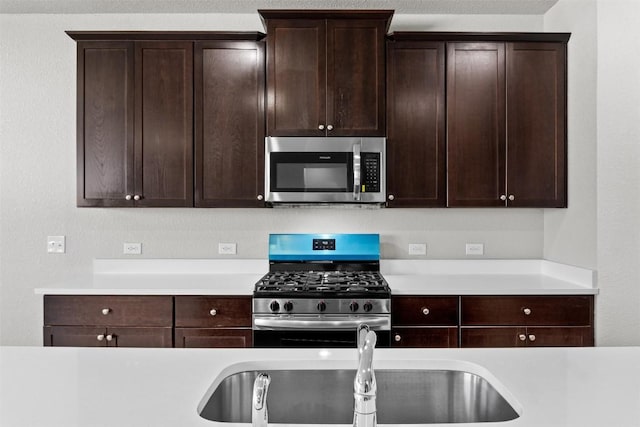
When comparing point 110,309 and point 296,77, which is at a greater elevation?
point 296,77

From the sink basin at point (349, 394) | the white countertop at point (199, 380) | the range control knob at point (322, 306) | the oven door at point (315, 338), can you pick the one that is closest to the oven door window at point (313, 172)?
the range control knob at point (322, 306)

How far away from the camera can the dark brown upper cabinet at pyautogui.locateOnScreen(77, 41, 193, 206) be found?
9.72 feet

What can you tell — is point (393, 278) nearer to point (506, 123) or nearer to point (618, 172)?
point (506, 123)

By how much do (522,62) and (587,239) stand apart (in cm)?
117

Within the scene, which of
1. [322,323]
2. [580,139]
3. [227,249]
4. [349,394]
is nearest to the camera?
[349,394]

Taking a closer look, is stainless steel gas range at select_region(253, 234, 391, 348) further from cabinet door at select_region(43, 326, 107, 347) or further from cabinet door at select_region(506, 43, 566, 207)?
cabinet door at select_region(506, 43, 566, 207)

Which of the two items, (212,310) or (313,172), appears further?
(313,172)

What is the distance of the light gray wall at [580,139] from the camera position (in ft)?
8.85

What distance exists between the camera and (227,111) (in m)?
2.96

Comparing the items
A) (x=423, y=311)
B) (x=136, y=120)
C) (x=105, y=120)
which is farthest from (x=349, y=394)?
(x=105, y=120)

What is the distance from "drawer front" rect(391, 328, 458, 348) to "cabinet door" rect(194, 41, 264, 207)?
132 centimetres

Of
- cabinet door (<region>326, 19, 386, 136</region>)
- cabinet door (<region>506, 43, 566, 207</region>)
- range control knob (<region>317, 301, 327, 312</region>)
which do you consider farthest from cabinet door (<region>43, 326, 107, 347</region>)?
cabinet door (<region>506, 43, 566, 207</region>)

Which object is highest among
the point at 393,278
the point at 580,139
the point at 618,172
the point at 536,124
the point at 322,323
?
the point at 536,124

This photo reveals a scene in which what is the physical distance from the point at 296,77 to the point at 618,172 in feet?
6.38
